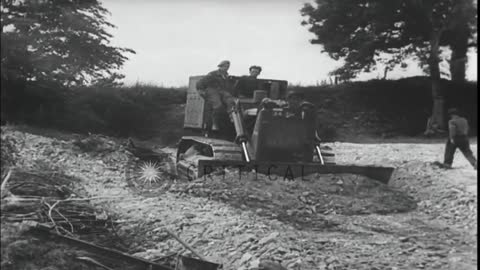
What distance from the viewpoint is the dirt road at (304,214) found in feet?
15.0

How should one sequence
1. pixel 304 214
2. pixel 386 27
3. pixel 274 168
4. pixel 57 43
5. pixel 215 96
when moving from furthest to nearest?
1. pixel 215 96
2. pixel 274 168
3. pixel 386 27
4. pixel 304 214
5. pixel 57 43

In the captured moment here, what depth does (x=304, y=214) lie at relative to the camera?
18.5 ft

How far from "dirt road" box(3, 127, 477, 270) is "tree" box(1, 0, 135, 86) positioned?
47 cm

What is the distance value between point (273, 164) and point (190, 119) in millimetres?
921

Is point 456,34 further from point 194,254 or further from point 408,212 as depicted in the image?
point 194,254

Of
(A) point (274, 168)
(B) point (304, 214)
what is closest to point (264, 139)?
(A) point (274, 168)

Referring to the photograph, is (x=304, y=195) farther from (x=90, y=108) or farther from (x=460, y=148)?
(x=90, y=108)

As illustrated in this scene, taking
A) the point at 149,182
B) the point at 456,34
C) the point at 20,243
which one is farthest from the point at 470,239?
the point at 20,243

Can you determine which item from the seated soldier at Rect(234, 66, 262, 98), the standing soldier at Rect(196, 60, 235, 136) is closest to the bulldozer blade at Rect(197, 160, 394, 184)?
the standing soldier at Rect(196, 60, 235, 136)

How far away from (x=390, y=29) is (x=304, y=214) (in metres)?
1.72

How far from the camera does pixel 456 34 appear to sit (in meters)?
5.88

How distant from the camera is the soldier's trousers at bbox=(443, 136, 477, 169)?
6098mm

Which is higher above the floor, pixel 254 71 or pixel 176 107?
pixel 254 71

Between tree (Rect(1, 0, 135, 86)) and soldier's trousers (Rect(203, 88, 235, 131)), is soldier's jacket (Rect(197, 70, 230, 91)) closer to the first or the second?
soldier's trousers (Rect(203, 88, 235, 131))
